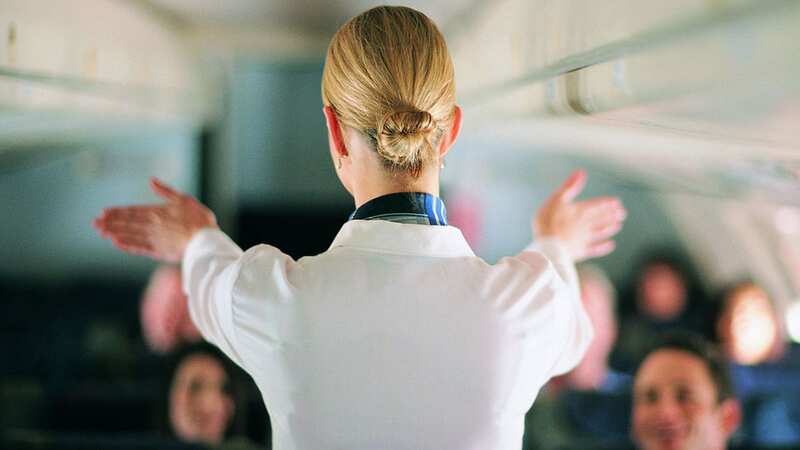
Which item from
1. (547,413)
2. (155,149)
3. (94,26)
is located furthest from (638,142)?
(155,149)

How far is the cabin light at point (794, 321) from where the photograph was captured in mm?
4875

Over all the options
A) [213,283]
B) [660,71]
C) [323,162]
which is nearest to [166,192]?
[213,283]

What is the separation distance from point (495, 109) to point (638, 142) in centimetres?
55

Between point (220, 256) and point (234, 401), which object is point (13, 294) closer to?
point (234, 401)

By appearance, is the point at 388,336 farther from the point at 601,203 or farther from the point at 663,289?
the point at 663,289

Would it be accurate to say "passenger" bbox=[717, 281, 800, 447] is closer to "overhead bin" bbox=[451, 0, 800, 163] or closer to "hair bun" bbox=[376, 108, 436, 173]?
"overhead bin" bbox=[451, 0, 800, 163]

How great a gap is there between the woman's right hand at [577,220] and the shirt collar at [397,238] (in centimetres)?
31

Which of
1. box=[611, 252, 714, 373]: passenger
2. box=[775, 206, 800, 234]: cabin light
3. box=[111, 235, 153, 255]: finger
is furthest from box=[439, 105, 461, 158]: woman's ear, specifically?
box=[611, 252, 714, 373]: passenger

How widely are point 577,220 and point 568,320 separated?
29 cm

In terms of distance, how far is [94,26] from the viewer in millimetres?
3080

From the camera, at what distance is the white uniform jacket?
1066mm

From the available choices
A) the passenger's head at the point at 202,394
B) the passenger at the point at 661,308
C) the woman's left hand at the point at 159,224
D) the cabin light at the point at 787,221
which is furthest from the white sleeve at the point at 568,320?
the passenger at the point at 661,308

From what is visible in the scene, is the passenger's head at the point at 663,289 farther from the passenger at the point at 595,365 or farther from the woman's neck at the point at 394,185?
the woman's neck at the point at 394,185

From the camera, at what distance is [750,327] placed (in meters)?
4.99
